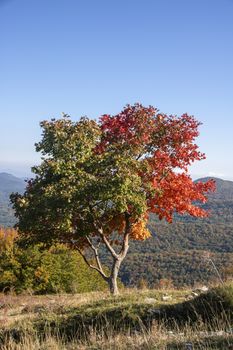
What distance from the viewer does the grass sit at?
24.3ft

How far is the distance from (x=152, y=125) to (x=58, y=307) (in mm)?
9080

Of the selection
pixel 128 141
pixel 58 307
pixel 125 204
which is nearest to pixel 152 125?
pixel 128 141

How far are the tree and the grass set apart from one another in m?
4.00

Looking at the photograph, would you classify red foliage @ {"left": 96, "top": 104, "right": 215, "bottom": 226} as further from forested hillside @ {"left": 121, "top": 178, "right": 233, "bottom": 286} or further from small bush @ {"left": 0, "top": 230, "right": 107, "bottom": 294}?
forested hillside @ {"left": 121, "top": 178, "right": 233, "bottom": 286}

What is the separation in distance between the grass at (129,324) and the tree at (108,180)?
4.00 m

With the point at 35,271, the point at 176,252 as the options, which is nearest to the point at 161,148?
the point at 35,271

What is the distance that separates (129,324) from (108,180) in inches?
277

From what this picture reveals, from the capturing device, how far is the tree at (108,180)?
55.4 feet

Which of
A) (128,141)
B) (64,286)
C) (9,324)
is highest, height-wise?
(128,141)

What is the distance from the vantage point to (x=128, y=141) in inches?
755

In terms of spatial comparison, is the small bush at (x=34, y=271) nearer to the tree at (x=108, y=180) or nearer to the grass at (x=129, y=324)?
the tree at (x=108, y=180)

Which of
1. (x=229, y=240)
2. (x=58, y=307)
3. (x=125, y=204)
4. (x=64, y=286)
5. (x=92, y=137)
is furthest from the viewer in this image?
(x=229, y=240)

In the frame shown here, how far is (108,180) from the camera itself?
1692cm

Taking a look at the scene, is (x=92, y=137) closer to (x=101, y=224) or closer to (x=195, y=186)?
(x=101, y=224)
